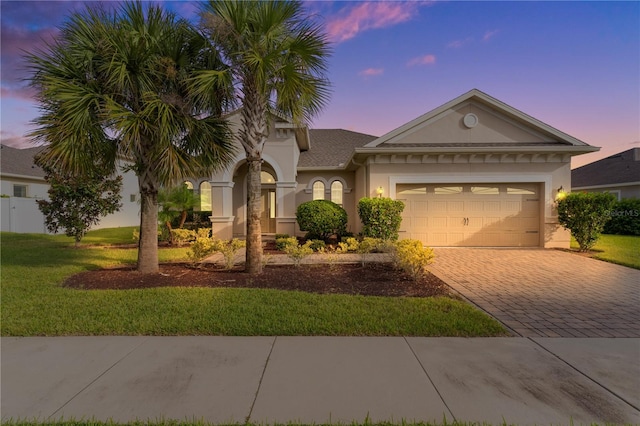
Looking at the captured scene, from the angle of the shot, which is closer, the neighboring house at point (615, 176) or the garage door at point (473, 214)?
the garage door at point (473, 214)

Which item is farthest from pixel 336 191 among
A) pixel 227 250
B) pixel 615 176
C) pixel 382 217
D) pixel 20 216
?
pixel 615 176

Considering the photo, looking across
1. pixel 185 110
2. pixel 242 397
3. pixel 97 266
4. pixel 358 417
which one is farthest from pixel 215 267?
pixel 358 417

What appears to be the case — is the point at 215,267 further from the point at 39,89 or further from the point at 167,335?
the point at 39,89

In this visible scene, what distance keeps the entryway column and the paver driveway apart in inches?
352

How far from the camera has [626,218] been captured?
54.8ft

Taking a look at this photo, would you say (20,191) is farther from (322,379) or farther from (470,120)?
(470,120)

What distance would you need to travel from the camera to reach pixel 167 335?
4.31 metres

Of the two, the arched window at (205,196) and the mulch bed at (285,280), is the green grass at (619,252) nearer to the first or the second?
the mulch bed at (285,280)

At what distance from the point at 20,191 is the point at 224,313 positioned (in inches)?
929

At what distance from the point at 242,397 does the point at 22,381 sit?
95.6 inches

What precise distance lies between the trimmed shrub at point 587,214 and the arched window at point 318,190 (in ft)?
33.6

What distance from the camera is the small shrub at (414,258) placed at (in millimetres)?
6906

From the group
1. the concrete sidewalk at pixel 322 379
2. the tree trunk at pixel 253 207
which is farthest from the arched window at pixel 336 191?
the concrete sidewalk at pixel 322 379

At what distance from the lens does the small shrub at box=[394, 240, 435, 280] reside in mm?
6906
